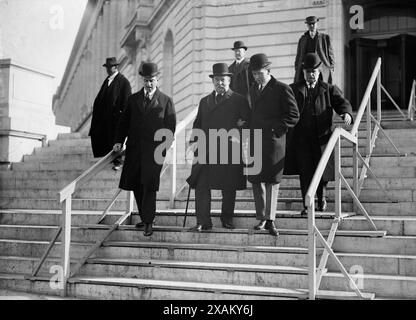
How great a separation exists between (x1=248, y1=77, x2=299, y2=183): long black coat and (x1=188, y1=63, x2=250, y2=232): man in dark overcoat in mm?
230

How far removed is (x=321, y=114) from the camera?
754 cm

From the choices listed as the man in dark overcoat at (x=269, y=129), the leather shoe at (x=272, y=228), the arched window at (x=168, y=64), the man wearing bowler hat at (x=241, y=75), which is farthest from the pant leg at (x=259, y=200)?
the arched window at (x=168, y=64)

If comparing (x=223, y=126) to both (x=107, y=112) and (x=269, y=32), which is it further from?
(x=269, y=32)

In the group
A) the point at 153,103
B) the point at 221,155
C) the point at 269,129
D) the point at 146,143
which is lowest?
the point at 221,155

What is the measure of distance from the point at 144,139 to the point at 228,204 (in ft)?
4.27

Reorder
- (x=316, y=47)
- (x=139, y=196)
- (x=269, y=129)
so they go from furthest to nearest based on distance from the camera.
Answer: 1. (x=316, y=47)
2. (x=139, y=196)
3. (x=269, y=129)

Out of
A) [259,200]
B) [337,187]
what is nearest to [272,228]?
[259,200]

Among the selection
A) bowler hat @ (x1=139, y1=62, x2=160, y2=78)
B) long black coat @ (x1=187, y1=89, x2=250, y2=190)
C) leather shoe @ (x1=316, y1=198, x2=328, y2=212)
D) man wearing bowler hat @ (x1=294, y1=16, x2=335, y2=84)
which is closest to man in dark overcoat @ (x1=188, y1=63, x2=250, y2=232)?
long black coat @ (x1=187, y1=89, x2=250, y2=190)

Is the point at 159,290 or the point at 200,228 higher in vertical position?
the point at 200,228

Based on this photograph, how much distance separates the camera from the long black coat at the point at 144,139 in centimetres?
741

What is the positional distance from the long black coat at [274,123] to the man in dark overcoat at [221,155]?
0.75 feet

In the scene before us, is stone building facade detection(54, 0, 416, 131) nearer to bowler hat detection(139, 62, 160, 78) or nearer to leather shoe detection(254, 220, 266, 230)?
bowler hat detection(139, 62, 160, 78)

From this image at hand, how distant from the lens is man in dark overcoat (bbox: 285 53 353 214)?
7.44m
